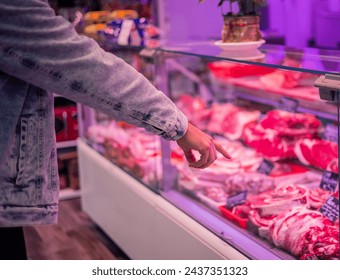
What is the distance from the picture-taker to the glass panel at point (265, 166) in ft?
7.80

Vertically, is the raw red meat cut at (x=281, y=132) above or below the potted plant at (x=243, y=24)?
below

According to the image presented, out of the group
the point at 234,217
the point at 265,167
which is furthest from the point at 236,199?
the point at 265,167

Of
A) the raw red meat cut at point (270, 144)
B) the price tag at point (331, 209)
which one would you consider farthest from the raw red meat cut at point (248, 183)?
the price tag at point (331, 209)

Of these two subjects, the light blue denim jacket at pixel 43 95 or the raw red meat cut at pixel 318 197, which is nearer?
the light blue denim jacket at pixel 43 95

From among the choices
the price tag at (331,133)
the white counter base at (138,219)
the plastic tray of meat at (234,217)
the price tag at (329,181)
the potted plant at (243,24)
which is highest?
the potted plant at (243,24)

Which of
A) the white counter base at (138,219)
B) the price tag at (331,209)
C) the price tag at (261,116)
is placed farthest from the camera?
the price tag at (261,116)

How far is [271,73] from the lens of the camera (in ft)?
9.58

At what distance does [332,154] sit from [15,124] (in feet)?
5.49

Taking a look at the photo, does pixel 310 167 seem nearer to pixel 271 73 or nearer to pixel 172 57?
pixel 271 73

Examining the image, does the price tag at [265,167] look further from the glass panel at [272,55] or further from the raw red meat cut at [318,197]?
the glass panel at [272,55]

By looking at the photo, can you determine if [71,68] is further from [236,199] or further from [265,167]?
[265,167]

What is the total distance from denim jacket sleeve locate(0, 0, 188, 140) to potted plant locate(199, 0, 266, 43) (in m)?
1.15

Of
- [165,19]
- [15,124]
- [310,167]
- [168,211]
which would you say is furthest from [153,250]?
[165,19]

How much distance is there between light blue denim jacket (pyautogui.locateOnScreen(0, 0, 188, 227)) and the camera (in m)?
1.37
